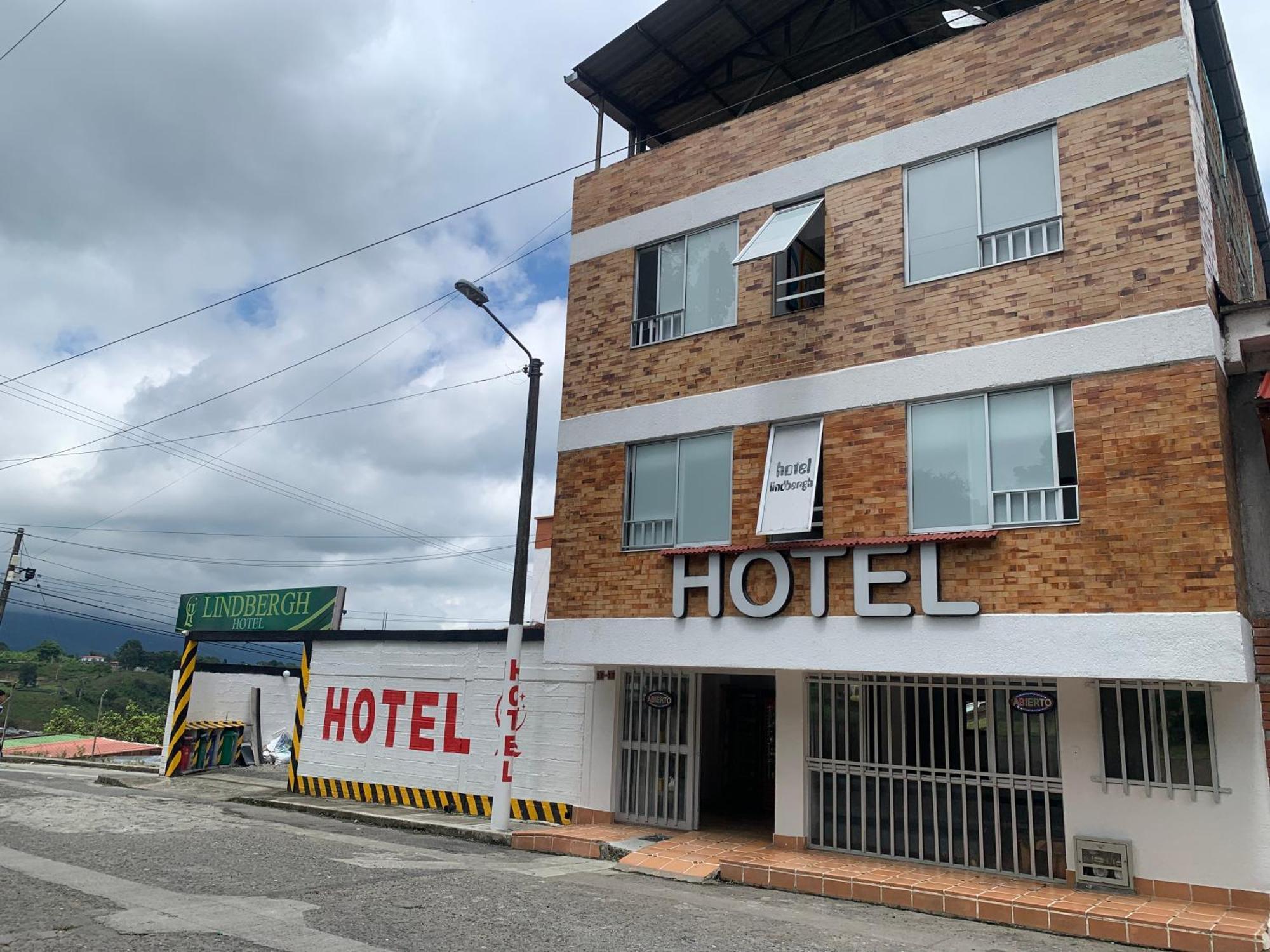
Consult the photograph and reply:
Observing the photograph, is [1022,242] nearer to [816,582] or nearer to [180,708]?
[816,582]

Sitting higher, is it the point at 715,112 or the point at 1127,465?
the point at 715,112

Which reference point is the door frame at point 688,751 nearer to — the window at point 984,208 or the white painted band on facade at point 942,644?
the white painted band on facade at point 942,644

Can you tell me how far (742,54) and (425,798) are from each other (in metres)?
14.0

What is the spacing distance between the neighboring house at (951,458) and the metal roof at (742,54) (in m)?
2.01

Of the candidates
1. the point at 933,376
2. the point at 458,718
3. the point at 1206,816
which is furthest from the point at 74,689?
the point at 1206,816

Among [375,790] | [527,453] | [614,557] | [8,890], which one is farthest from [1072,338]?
[375,790]

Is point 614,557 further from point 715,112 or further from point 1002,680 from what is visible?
point 715,112

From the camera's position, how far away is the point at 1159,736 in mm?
9500

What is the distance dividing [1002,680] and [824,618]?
2096 mm

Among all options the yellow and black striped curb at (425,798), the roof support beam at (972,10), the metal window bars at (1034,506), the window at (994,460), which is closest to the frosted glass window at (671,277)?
the window at (994,460)

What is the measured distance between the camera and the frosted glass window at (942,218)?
11.1 meters

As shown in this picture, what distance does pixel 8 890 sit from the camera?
8.33 meters

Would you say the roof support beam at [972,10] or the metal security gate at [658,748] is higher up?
the roof support beam at [972,10]

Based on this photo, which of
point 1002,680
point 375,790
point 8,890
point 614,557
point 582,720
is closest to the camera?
point 8,890
